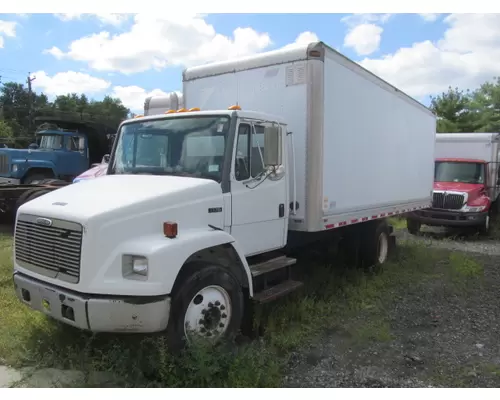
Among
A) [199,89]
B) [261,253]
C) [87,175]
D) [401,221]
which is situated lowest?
[401,221]

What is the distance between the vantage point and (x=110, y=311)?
350cm

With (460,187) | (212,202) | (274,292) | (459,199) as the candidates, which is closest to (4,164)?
(212,202)

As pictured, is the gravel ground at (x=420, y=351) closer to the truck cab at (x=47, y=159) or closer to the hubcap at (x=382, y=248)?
the hubcap at (x=382, y=248)

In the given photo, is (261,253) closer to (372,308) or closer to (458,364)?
(372,308)

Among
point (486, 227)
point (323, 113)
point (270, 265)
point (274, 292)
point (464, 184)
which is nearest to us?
point (274, 292)

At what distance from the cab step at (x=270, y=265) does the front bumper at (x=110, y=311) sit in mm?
1385

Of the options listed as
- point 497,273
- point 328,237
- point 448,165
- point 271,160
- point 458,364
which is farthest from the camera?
point 448,165

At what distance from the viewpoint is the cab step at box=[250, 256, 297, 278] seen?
189 inches

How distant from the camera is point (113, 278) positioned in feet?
11.6

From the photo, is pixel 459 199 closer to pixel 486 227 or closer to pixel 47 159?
pixel 486 227

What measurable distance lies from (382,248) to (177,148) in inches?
196

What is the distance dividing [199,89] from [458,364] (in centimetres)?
469

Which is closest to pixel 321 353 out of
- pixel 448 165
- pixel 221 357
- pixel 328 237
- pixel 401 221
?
pixel 221 357

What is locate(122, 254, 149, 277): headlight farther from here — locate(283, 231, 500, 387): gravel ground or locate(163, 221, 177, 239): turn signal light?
locate(283, 231, 500, 387): gravel ground
